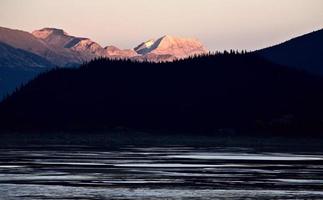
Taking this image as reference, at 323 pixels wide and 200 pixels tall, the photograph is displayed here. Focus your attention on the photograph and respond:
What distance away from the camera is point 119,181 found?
242ft

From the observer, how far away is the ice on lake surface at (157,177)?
213ft

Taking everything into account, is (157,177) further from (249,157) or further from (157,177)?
(249,157)

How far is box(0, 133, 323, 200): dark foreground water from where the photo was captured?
64944mm

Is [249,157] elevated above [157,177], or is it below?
above

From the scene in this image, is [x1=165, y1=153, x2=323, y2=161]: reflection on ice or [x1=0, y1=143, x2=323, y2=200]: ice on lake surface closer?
[x1=0, y1=143, x2=323, y2=200]: ice on lake surface

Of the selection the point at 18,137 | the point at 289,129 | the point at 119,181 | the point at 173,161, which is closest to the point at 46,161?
the point at 173,161

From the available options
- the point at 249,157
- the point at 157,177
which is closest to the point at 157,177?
the point at 157,177

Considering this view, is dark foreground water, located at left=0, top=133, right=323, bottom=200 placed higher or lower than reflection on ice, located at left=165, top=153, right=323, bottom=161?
lower

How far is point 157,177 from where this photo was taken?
77.5m

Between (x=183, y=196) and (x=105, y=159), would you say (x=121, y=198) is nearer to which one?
(x=183, y=196)

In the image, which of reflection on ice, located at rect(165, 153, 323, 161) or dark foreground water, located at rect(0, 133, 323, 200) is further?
reflection on ice, located at rect(165, 153, 323, 161)

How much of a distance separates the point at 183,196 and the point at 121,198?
3915 mm

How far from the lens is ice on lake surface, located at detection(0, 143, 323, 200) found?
65.0 metres

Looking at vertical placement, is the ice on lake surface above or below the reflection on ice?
below
